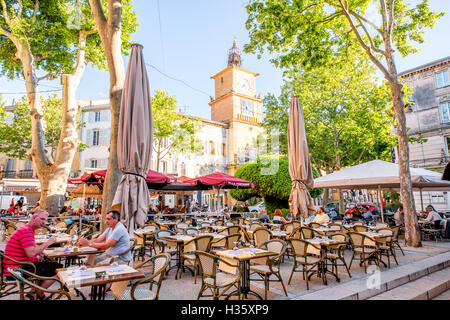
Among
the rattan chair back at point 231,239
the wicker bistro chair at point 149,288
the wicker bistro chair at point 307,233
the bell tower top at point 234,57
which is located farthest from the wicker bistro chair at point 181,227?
the bell tower top at point 234,57

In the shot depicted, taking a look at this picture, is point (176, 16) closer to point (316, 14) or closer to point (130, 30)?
point (130, 30)

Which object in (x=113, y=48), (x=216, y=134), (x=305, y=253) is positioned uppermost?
(x=216, y=134)

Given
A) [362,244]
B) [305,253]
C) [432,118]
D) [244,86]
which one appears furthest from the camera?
[244,86]

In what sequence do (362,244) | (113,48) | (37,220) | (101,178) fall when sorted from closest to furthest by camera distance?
1. (37,220)
2. (362,244)
3. (113,48)
4. (101,178)

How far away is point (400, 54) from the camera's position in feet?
35.8

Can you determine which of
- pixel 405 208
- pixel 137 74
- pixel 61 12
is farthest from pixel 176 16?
pixel 405 208

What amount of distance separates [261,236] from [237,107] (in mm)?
32527

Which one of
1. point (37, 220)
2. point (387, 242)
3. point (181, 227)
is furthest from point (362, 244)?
point (37, 220)

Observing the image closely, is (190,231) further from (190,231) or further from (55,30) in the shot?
(55,30)

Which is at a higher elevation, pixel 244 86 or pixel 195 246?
pixel 244 86

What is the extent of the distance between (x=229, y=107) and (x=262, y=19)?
27.8 m

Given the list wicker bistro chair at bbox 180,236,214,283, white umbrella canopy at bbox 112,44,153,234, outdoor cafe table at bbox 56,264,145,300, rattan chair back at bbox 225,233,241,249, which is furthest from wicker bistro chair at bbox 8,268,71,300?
rattan chair back at bbox 225,233,241,249

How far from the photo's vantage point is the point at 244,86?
40438mm

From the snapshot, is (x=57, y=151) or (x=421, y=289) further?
(x=57, y=151)
